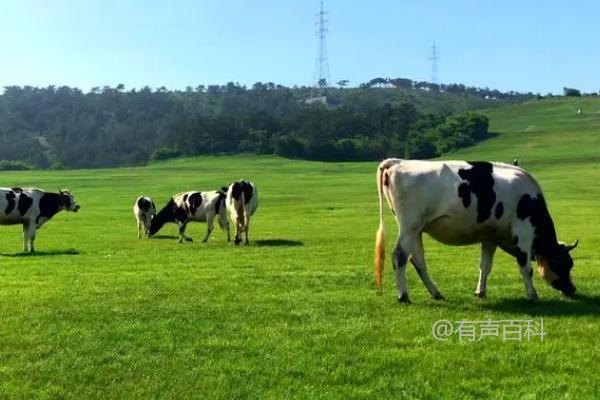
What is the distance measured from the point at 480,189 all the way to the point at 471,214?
42cm

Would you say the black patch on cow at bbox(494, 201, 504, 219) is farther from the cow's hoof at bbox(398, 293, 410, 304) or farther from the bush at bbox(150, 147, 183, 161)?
the bush at bbox(150, 147, 183, 161)

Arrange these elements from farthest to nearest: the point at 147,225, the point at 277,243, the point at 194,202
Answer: the point at 147,225
the point at 194,202
the point at 277,243

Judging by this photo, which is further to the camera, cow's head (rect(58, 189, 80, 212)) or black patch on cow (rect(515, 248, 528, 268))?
cow's head (rect(58, 189, 80, 212))

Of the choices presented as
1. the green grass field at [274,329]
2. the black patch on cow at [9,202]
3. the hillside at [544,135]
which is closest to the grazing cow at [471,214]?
the green grass field at [274,329]

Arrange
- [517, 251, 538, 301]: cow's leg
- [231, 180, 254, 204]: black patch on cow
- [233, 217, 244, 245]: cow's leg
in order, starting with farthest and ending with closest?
[231, 180, 254, 204]: black patch on cow, [233, 217, 244, 245]: cow's leg, [517, 251, 538, 301]: cow's leg

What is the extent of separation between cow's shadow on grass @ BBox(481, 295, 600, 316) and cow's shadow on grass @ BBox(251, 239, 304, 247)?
40.6ft

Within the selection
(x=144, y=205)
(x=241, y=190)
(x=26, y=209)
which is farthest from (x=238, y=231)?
(x=144, y=205)

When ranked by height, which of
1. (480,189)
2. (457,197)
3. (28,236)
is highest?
(480,189)

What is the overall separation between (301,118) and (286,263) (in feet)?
467

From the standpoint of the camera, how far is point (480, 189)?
37.5 feet

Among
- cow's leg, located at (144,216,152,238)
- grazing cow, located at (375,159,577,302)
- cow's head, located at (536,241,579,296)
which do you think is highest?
grazing cow, located at (375,159,577,302)

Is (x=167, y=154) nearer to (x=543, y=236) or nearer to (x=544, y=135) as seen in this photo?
(x=544, y=135)

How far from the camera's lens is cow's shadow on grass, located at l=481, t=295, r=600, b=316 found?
10.2m

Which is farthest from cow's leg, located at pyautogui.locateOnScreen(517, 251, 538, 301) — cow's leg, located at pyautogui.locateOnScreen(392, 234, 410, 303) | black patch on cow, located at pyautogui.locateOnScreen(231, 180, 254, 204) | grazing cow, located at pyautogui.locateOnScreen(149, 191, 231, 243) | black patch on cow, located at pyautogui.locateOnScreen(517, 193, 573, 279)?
grazing cow, located at pyautogui.locateOnScreen(149, 191, 231, 243)
